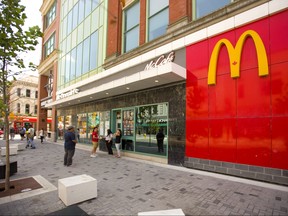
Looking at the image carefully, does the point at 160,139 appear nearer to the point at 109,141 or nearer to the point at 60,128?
the point at 109,141

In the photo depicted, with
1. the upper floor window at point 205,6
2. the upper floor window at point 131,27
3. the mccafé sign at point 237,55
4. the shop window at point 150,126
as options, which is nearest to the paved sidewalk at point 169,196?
the shop window at point 150,126

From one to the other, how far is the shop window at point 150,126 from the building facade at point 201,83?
0.18 ft

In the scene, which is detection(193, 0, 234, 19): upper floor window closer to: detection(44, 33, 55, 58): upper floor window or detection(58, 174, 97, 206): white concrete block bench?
detection(58, 174, 97, 206): white concrete block bench

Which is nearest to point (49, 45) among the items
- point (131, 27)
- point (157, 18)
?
point (131, 27)

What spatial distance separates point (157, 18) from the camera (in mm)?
11000

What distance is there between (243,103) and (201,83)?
1920mm

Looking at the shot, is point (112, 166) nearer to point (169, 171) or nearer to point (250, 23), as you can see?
point (169, 171)

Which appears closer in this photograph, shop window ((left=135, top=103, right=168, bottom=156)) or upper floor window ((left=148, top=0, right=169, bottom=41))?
shop window ((left=135, top=103, right=168, bottom=156))

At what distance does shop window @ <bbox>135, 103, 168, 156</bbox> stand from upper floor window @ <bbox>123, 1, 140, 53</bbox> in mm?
4656

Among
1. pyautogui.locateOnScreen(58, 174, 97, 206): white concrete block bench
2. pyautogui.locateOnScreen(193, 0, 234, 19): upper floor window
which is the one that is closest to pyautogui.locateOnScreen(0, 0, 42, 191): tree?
pyautogui.locateOnScreen(58, 174, 97, 206): white concrete block bench

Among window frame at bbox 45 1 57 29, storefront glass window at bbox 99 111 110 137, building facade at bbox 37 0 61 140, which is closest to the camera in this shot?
storefront glass window at bbox 99 111 110 137

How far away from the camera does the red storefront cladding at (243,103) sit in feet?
19.7

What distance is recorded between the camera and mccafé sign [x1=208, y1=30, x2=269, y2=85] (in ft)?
20.8

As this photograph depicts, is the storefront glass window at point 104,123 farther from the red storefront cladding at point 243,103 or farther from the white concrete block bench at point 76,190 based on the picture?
the white concrete block bench at point 76,190
